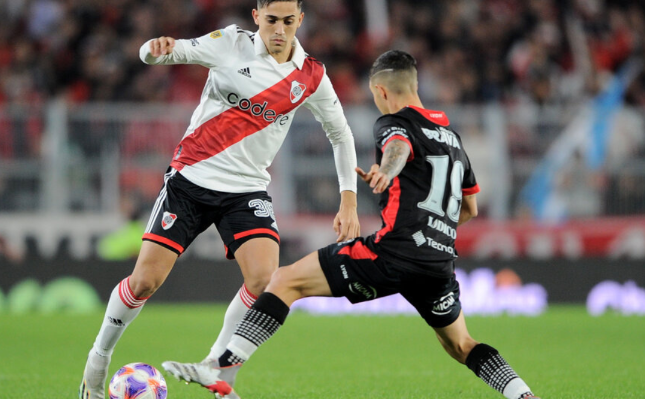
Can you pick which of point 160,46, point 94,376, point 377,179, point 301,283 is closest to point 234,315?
point 94,376

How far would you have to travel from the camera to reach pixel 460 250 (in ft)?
47.2

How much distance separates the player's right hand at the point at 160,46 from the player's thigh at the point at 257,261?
49.5 inches

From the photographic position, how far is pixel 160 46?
5238 mm

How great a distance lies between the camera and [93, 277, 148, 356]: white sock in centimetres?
557

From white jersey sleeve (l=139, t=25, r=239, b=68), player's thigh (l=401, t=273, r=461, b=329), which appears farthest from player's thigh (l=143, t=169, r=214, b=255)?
player's thigh (l=401, t=273, r=461, b=329)

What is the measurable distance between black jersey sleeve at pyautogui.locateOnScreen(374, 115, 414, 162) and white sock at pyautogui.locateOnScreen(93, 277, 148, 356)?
181 cm

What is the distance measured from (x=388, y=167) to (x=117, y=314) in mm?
2016

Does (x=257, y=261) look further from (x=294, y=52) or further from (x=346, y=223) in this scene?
(x=294, y=52)

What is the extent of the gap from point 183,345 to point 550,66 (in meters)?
9.99

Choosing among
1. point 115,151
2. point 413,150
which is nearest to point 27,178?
point 115,151

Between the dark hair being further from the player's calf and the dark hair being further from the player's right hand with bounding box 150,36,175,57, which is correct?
the player's calf

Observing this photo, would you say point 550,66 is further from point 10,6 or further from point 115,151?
point 10,6

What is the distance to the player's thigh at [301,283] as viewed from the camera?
15.8 feet

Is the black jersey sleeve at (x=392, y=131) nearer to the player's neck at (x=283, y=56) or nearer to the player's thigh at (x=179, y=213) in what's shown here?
the player's neck at (x=283, y=56)
